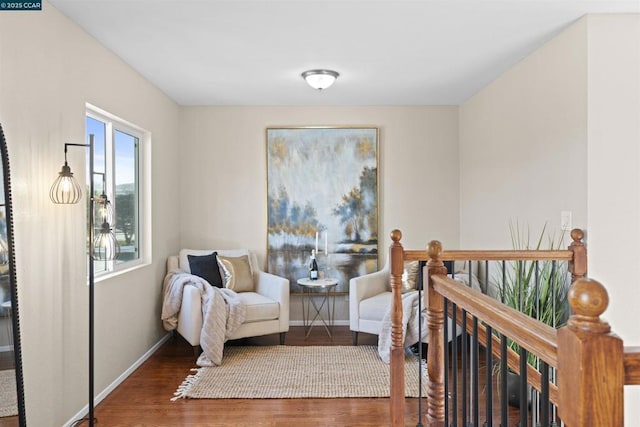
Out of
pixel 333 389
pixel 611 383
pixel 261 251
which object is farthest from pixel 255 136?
pixel 611 383

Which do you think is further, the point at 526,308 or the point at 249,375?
the point at 249,375

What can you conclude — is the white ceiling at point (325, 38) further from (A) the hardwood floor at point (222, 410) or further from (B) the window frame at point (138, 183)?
(A) the hardwood floor at point (222, 410)

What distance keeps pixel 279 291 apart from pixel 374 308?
90 centimetres

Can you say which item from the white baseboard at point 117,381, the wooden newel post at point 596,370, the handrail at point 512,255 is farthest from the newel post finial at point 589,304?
the white baseboard at point 117,381

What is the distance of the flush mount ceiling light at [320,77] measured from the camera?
3883mm

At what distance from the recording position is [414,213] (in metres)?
5.33

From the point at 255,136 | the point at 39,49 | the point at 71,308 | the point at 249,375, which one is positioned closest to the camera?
the point at 39,49

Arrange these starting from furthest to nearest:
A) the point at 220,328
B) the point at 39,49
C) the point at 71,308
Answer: the point at 220,328, the point at 71,308, the point at 39,49

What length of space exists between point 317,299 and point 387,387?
197 cm

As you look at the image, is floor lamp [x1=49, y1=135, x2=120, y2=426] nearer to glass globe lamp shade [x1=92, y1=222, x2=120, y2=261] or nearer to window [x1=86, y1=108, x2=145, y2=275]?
glass globe lamp shade [x1=92, y1=222, x2=120, y2=261]

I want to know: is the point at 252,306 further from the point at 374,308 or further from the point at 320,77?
the point at 320,77

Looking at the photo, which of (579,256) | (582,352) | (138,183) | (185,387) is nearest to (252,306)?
(185,387)

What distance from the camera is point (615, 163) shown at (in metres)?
2.79

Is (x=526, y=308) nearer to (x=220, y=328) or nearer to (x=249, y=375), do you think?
(x=249, y=375)
